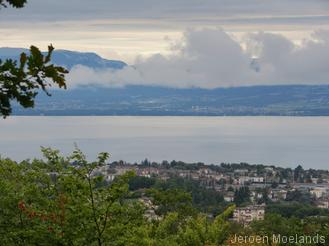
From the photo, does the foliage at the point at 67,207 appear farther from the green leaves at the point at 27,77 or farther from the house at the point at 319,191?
the house at the point at 319,191

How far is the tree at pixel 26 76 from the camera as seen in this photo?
309 cm

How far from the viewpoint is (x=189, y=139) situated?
13025cm

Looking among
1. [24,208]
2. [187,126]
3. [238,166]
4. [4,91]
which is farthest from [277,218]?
[187,126]

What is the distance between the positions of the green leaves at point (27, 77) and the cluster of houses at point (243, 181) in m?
45.5

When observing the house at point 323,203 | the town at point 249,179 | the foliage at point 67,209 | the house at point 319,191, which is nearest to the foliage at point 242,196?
the town at point 249,179

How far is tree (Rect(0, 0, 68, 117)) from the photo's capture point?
3.09 m

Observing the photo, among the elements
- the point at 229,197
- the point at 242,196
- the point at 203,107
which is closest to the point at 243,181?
the point at 229,197

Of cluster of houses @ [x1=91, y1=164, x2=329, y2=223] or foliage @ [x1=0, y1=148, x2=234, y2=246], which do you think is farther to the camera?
cluster of houses @ [x1=91, y1=164, x2=329, y2=223]

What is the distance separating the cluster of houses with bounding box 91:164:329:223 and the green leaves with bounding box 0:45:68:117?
45.5 metres

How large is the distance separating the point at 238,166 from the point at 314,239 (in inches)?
2460

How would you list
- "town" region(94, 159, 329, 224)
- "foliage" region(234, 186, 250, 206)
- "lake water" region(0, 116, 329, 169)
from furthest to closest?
1. "lake water" region(0, 116, 329, 169)
2. "town" region(94, 159, 329, 224)
3. "foliage" region(234, 186, 250, 206)

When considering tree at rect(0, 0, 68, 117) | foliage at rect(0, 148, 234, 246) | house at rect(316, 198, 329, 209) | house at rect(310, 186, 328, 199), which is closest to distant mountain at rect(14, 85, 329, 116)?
house at rect(310, 186, 328, 199)

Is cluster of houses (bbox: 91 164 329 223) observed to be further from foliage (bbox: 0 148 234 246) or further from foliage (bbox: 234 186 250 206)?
foliage (bbox: 0 148 234 246)

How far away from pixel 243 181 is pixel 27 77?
6524 cm
